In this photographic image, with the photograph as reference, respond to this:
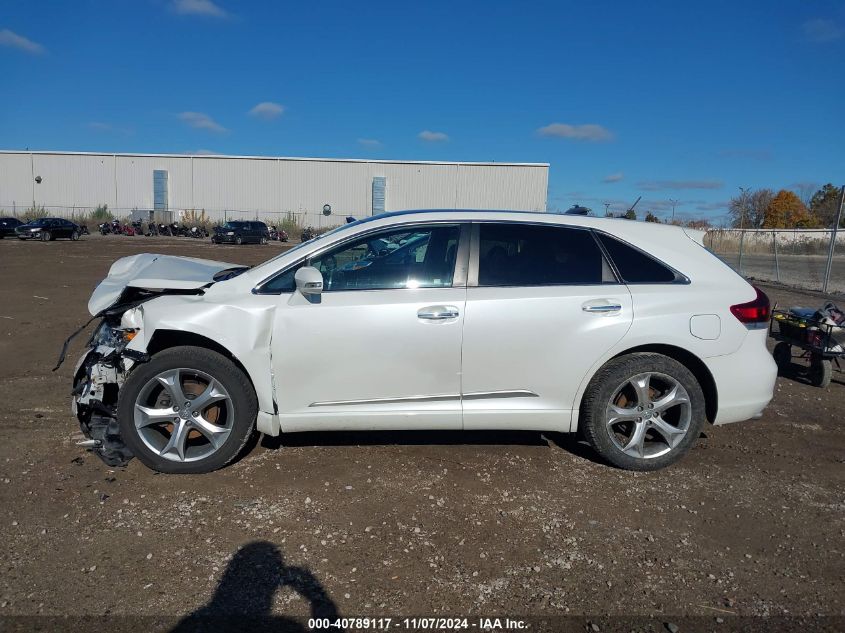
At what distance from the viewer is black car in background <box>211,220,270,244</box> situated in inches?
1545

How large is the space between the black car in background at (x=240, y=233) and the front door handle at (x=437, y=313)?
125 ft

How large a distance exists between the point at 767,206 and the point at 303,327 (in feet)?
235

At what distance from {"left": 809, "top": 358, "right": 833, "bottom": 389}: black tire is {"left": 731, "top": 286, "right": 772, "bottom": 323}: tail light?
295 centimetres

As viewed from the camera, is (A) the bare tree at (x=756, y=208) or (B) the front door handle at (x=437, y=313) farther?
(A) the bare tree at (x=756, y=208)

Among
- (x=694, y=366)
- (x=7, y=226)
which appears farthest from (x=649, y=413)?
(x=7, y=226)

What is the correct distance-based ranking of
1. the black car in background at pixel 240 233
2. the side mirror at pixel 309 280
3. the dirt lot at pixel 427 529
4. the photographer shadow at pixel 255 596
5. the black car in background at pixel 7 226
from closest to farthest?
the photographer shadow at pixel 255 596, the dirt lot at pixel 427 529, the side mirror at pixel 309 280, the black car in background at pixel 7 226, the black car in background at pixel 240 233

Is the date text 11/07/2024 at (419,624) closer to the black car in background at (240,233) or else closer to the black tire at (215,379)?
the black tire at (215,379)

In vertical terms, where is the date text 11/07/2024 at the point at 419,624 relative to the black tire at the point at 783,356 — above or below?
below

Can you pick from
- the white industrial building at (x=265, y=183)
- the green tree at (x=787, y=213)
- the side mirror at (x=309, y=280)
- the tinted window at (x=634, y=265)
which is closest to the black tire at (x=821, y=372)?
the tinted window at (x=634, y=265)

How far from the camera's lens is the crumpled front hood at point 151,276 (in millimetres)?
3955

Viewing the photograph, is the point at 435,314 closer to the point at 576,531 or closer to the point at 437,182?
the point at 576,531

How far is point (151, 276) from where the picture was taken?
13.5ft

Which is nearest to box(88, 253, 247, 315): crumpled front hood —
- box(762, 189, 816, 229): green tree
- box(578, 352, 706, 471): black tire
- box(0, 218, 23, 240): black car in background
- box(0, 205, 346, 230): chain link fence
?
box(578, 352, 706, 471): black tire

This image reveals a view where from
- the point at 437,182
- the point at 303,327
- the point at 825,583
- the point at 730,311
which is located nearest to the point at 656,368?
the point at 730,311
